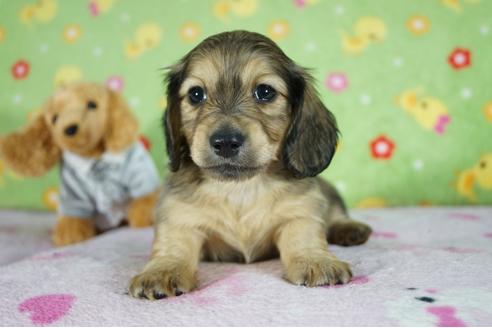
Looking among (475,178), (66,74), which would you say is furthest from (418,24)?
(66,74)

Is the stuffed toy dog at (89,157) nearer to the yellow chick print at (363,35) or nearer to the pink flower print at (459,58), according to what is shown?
the yellow chick print at (363,35)

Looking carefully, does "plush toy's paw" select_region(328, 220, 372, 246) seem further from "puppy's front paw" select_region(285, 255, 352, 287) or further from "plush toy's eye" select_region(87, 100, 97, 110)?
"plush toy's eye" select_region(87, 100, 97, 110)

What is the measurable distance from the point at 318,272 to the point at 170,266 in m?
0.50

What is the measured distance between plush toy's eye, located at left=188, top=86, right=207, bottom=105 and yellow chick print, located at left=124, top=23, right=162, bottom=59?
6.42ft

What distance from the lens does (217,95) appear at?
1944mm

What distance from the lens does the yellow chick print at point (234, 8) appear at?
12.3 ft

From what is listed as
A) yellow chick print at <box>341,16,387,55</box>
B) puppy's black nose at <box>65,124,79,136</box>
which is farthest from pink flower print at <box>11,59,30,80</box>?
yellow chick print at <box>341,16,387,55</box>

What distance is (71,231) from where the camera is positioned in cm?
285

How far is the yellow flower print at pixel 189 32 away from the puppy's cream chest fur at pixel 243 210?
200 cm

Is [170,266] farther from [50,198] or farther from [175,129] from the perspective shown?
[50,198]

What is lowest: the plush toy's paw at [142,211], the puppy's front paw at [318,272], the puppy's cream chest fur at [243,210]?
the plush toy's paw at [142,211]

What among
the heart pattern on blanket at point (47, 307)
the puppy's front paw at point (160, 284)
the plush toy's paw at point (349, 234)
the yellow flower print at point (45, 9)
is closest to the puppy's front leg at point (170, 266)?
the puppy's front paw at point (160, 284)

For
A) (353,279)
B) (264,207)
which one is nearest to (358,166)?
(264,207)

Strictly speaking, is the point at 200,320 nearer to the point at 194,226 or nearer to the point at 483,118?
the point at 194,226
